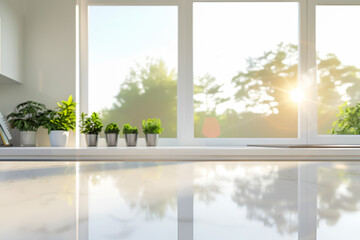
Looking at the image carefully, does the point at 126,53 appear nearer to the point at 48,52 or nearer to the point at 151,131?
the point at 48,52

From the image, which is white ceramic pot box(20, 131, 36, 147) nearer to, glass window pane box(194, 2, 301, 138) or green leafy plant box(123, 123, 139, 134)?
green leafy plant box(123, 123, 139, 134)

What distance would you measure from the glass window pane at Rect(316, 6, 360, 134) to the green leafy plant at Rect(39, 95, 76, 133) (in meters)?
2.16

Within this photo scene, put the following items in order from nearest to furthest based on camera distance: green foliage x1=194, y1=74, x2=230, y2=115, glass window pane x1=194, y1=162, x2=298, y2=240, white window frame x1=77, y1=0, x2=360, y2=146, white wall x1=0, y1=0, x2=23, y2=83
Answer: glass window pane x1=194, y1=162, x2=298, y2=240 < white wall x1=0, y1=0, x2=23, y2=83 < white window frame x1=77, y1=0, x2=360, y2=146 < green foliage x1=194, y1=74, x2=230, y2=115

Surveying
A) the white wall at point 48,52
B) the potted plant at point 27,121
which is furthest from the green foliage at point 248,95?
the potted plant at point 27,121

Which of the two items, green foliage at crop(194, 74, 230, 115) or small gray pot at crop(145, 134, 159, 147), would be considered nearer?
small gray pot at crop(145, 134, 159, 147)

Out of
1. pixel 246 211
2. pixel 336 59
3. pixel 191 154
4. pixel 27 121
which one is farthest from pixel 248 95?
pixel 246 211

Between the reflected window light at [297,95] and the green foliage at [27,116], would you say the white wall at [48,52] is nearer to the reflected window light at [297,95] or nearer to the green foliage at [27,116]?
the green foliage at [27,116]

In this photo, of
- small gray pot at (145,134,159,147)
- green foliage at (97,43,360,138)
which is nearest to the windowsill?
small gray pot at (145,134,159,147)

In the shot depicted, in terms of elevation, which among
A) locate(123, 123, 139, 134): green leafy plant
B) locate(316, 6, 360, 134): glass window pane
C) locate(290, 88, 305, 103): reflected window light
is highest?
locate(316, 6, 360, 134): glass window pane

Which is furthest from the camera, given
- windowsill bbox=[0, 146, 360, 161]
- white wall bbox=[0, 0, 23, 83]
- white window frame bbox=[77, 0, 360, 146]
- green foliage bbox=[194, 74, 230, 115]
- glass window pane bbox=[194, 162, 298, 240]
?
green foliage bbox=[194, 74, 230, 115]

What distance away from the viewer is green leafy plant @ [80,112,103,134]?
2.52 m

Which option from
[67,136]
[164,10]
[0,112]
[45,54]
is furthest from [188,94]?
[0,112]

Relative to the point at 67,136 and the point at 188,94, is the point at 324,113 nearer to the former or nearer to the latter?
the point at 188,94

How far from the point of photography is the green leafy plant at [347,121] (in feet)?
9.32
